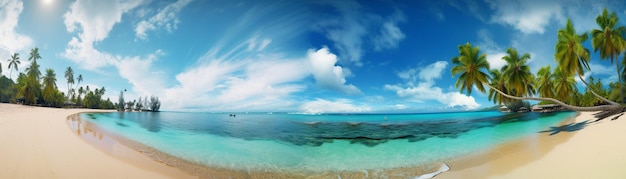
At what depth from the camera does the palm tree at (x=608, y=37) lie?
1203 cm

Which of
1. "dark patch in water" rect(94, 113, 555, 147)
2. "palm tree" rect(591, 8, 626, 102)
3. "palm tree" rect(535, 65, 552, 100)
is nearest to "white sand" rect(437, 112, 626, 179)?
"dark patch in water" rect(94, 113, 555, 147)

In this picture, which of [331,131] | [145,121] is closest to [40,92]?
[145,121]

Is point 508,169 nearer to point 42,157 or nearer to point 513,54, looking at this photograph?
point 42,157

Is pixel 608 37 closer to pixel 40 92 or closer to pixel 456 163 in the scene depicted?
pixel 456 163

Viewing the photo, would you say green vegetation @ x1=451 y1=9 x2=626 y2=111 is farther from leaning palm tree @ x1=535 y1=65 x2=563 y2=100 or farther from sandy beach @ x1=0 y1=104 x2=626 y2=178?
sandy beach @ x1=0 y1=104 x2=626 y2=178

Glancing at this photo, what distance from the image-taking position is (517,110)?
1636 inches

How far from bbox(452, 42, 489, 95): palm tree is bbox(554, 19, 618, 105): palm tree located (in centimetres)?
300

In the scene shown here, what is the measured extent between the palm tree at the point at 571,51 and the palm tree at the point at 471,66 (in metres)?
3.00

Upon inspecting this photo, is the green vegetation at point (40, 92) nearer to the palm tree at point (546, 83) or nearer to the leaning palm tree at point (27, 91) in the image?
the leaning palm tree at point (27, 91)

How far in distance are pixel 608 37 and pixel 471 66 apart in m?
5.63

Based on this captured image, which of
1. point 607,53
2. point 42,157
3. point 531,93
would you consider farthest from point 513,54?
point 42,157

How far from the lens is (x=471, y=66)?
581 inches

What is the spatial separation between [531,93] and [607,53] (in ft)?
57.4

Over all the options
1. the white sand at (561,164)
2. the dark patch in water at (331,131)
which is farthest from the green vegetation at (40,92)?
the white sand at (561,164)
